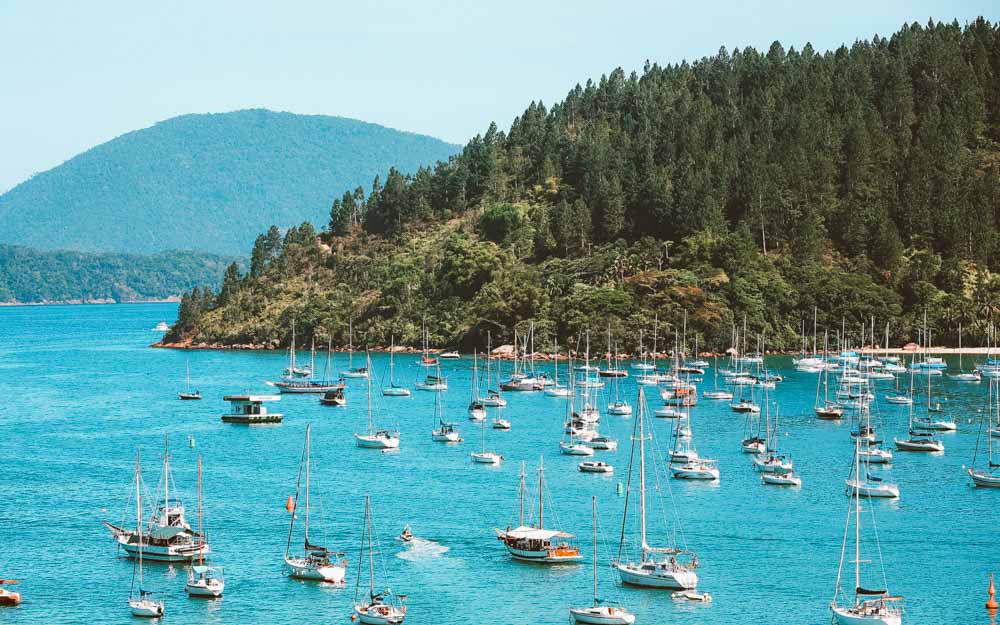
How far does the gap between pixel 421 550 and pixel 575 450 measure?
1566 inches

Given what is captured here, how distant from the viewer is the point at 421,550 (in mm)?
90500

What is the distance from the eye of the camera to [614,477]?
117688mm

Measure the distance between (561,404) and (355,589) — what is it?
9057cm

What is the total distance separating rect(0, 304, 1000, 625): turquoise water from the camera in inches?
3105

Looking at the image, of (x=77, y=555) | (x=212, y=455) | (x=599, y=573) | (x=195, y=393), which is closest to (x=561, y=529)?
(x=599, y=573)

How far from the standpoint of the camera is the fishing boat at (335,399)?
568 ft

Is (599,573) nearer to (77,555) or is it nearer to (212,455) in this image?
(77,555)

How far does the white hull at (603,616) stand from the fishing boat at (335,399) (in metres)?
102

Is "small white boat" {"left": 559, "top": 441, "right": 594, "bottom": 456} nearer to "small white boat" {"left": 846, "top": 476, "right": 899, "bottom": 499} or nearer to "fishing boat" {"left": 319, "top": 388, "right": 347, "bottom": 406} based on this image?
"small white boat" {"left": 846, "top": 476, "right": 899, "bottom": 499}

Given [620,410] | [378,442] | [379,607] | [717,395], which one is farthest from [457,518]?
[717,395]

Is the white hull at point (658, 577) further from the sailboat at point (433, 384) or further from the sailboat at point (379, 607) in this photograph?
the sailboat at point (433, 384)

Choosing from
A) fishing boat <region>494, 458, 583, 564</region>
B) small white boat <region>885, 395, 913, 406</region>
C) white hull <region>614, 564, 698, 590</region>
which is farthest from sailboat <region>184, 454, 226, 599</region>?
small white boat <region>885, 395, 913, 406</region>

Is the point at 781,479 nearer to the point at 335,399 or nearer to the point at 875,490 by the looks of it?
the point at 875,490

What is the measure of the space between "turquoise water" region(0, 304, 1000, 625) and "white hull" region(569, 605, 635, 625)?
115 inches
